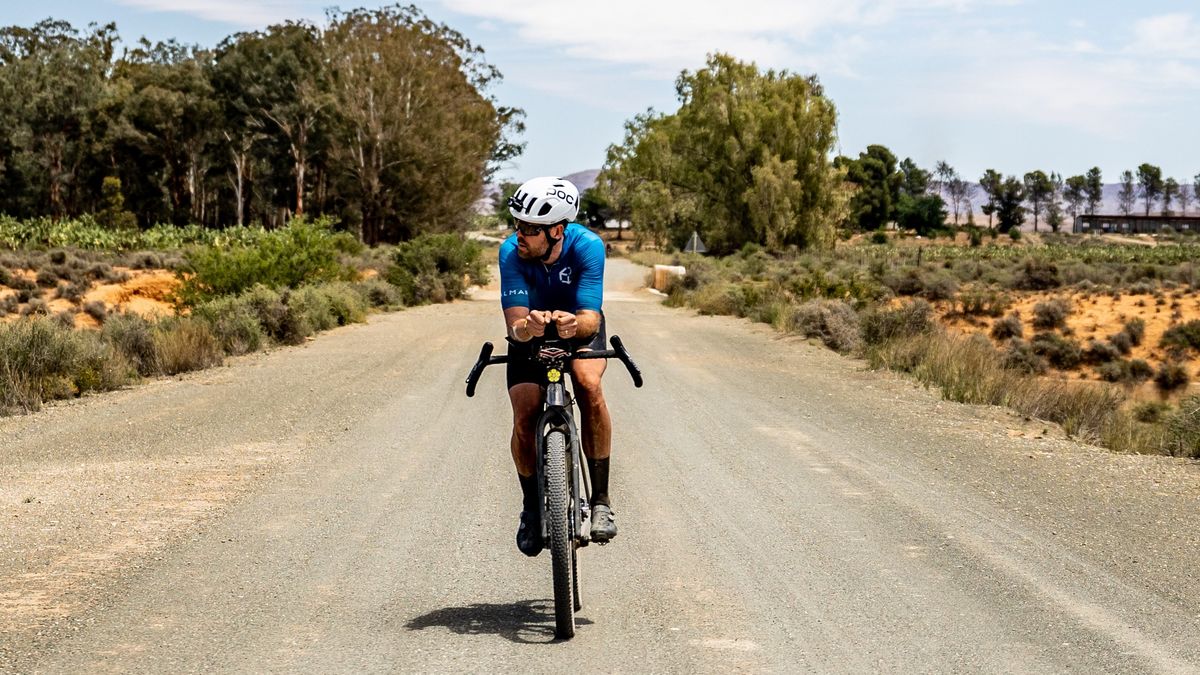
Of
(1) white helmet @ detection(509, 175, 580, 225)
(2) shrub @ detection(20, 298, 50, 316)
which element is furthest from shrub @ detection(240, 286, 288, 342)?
(1) white helmet @ detection(509, 175, 580, 225)

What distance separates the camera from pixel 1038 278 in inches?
1993

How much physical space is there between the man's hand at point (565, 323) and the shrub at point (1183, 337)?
3310 cm

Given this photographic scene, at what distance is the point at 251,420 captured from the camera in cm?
1281

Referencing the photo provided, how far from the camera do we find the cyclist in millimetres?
5754

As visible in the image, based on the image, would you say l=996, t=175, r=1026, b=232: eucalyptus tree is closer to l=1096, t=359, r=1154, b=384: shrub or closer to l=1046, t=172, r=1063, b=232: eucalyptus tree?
l=1046, t=172, r=1063, b=232: eucalyptus tree

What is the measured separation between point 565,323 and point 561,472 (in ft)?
2.11

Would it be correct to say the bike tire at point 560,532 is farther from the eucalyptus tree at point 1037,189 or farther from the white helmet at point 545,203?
the eucalyptus tree at point 1037,189

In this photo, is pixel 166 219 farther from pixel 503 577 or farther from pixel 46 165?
pixel 503 577

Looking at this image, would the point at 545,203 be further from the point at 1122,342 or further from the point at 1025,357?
the point at 1122,342

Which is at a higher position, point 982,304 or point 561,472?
point 561,472

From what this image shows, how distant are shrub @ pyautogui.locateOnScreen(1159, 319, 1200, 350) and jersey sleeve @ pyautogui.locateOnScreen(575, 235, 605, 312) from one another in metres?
32.8

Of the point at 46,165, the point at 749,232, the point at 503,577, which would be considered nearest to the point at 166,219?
the point at 46,165

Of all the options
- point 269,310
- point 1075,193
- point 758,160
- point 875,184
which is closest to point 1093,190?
point 1075,193

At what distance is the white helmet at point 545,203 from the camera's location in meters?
5.66
